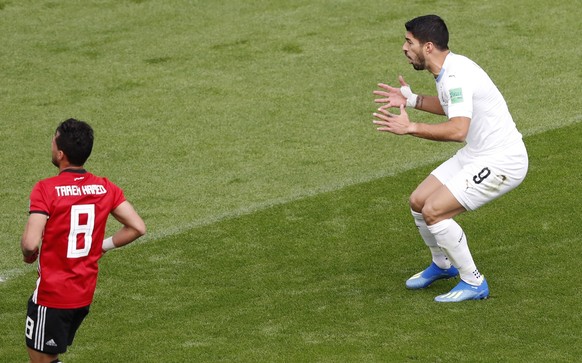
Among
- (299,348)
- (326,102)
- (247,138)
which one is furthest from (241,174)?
(299,348)

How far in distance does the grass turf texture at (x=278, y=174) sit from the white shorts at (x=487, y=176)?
0.79 metres

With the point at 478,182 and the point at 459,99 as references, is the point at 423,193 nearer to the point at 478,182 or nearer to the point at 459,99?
the point at 478,182

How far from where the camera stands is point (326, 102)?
1427cm

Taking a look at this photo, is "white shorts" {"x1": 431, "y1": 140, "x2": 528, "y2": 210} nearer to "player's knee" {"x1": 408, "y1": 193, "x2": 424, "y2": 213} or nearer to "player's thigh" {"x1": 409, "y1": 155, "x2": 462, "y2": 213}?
"player's thigh" {"x1": 409, "y1": 155, "x2": 462, "y2": 213}

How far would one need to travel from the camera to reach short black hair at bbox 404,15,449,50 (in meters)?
8.58

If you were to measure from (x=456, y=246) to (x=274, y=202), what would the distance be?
3312 mm

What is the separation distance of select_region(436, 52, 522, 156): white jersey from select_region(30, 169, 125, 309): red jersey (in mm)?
2780

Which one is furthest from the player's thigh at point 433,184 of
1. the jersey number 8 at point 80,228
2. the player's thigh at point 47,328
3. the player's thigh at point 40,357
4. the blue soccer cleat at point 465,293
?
the player's thigh at point 40,357

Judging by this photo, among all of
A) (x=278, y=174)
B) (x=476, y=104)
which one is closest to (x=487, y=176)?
(x=476, y=104)

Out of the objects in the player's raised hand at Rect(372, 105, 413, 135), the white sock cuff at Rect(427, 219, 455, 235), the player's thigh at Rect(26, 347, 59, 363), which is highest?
the player's raised hand at Rect(372, 105, 413, 135)

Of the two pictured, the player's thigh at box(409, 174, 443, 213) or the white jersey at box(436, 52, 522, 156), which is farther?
the player's thigh at box(409, 174, 443, 213)

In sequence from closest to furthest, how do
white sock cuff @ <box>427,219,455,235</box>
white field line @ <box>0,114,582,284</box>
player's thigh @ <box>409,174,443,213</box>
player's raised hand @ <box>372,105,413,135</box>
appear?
player's raised hand @ <box>372,105,413,135</box>, white sock cuff @ <box>427,219,455,235</box>, player's thigh @ <box>409,174,443,213</box>, white field line @ <box>0,114,582,284</box>

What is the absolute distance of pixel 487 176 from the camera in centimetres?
861

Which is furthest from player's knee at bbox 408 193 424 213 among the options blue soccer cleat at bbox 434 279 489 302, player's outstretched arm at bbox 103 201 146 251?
player's outstretched arm at bbox 103 201 146 251
